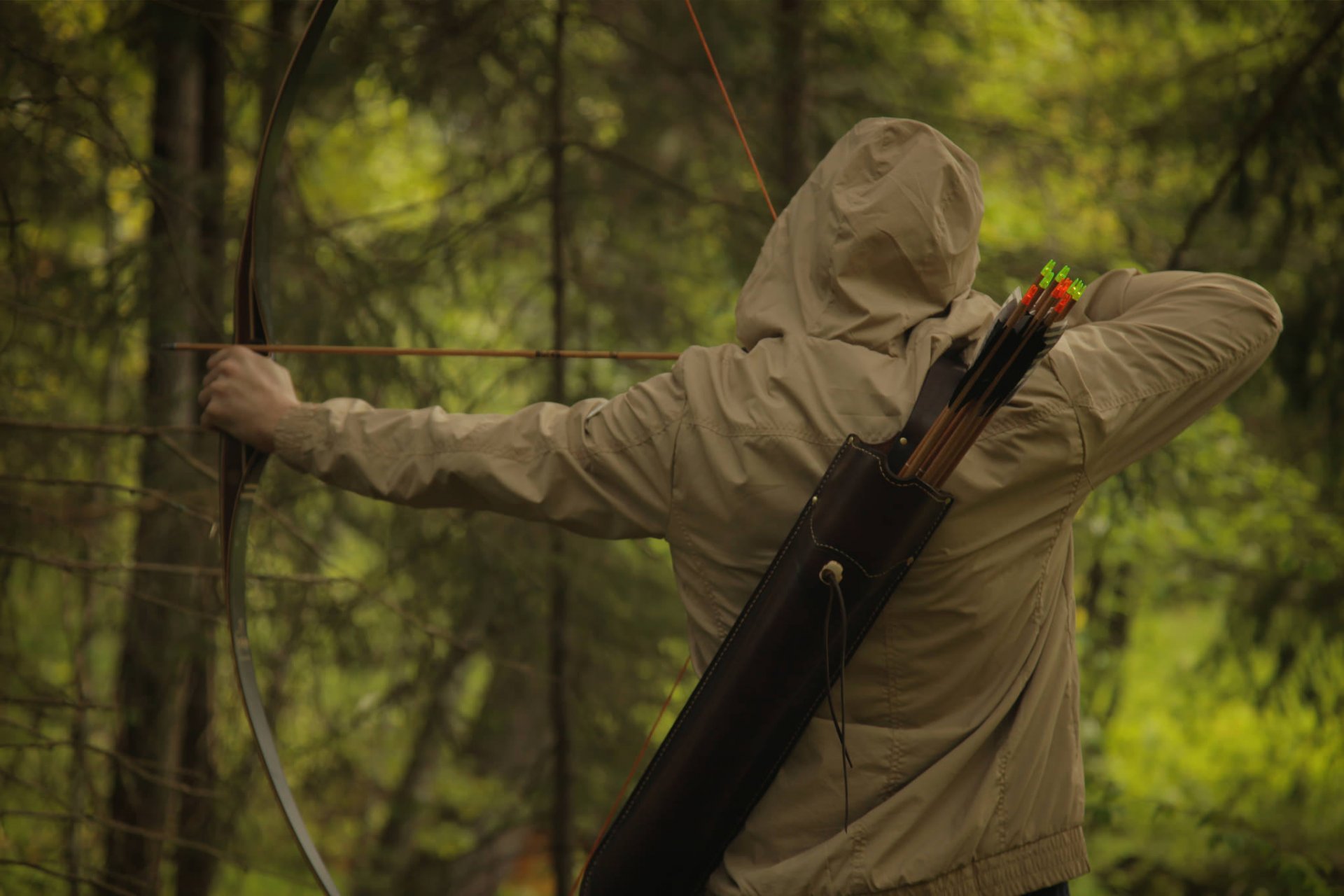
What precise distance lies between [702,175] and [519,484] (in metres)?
3.76

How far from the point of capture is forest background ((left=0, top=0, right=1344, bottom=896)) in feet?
10.1

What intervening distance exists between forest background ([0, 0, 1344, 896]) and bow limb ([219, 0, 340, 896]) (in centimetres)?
45

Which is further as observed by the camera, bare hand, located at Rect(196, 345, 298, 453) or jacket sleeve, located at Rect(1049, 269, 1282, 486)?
bare hand, located at Rect(196, 345, 298, 453)

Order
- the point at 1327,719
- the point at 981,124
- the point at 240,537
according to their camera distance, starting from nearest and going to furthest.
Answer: the point at 240,537 → the point at 981,124 → the point at 1327,719

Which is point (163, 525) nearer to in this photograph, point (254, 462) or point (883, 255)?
point (254, 462)

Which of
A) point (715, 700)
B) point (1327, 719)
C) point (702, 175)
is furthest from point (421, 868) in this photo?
point (715, 700)

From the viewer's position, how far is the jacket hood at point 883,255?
1580 millimetres

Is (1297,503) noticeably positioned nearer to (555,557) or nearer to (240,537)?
(555,557)

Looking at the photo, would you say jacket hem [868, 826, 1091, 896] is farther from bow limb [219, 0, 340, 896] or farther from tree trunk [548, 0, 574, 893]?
tree trunk [548, 0, 574, 893]

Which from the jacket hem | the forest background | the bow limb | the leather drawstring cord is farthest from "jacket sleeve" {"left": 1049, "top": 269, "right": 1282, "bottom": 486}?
the forest background

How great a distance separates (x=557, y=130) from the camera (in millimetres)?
3729

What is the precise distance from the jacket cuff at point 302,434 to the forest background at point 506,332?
790 mm

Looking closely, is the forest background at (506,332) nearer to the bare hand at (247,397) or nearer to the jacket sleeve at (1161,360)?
the bare hand at (247,397)

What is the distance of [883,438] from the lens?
1523mm
